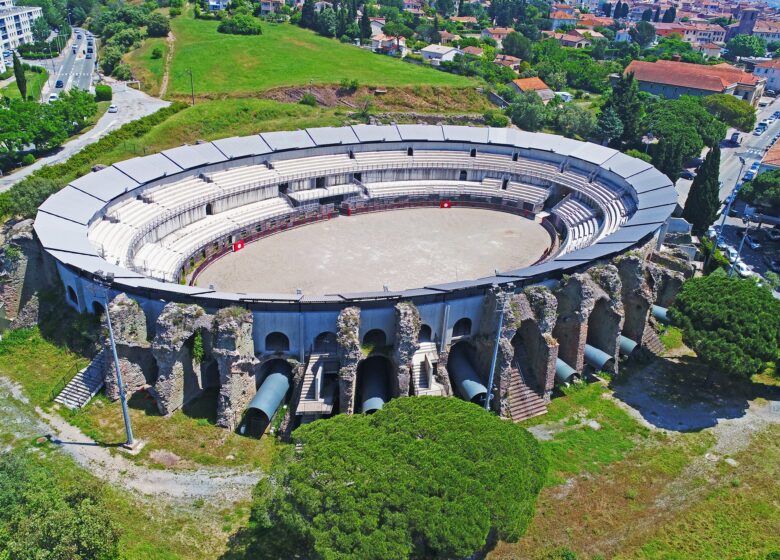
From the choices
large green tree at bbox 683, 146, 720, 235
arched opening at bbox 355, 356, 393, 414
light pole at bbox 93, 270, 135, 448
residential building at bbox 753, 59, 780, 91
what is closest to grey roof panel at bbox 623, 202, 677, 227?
large green tree at bbox 683, 146, 720, 235

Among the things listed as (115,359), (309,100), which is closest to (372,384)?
(115,359)

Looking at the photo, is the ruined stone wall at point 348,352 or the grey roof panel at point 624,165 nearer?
the ruined stone wall at point 348,352

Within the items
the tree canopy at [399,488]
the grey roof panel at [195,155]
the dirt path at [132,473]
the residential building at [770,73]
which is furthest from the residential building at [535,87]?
the dirt path at [132,473]

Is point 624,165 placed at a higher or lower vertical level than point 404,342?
higher

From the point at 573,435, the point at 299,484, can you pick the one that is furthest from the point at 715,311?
the point at 299,484

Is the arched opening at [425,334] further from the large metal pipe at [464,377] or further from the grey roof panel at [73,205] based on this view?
the grey roof panel at [73,205]

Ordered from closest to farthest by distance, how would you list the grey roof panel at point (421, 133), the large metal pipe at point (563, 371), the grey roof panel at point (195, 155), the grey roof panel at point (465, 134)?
the large metal pipe at point (563, 371), the grey roof panel at point (195, 155), the grey roof panel at point (421, 133), the grey roof panel at point (465, 134)

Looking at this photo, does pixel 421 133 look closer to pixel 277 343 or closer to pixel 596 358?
pixel 596 358
